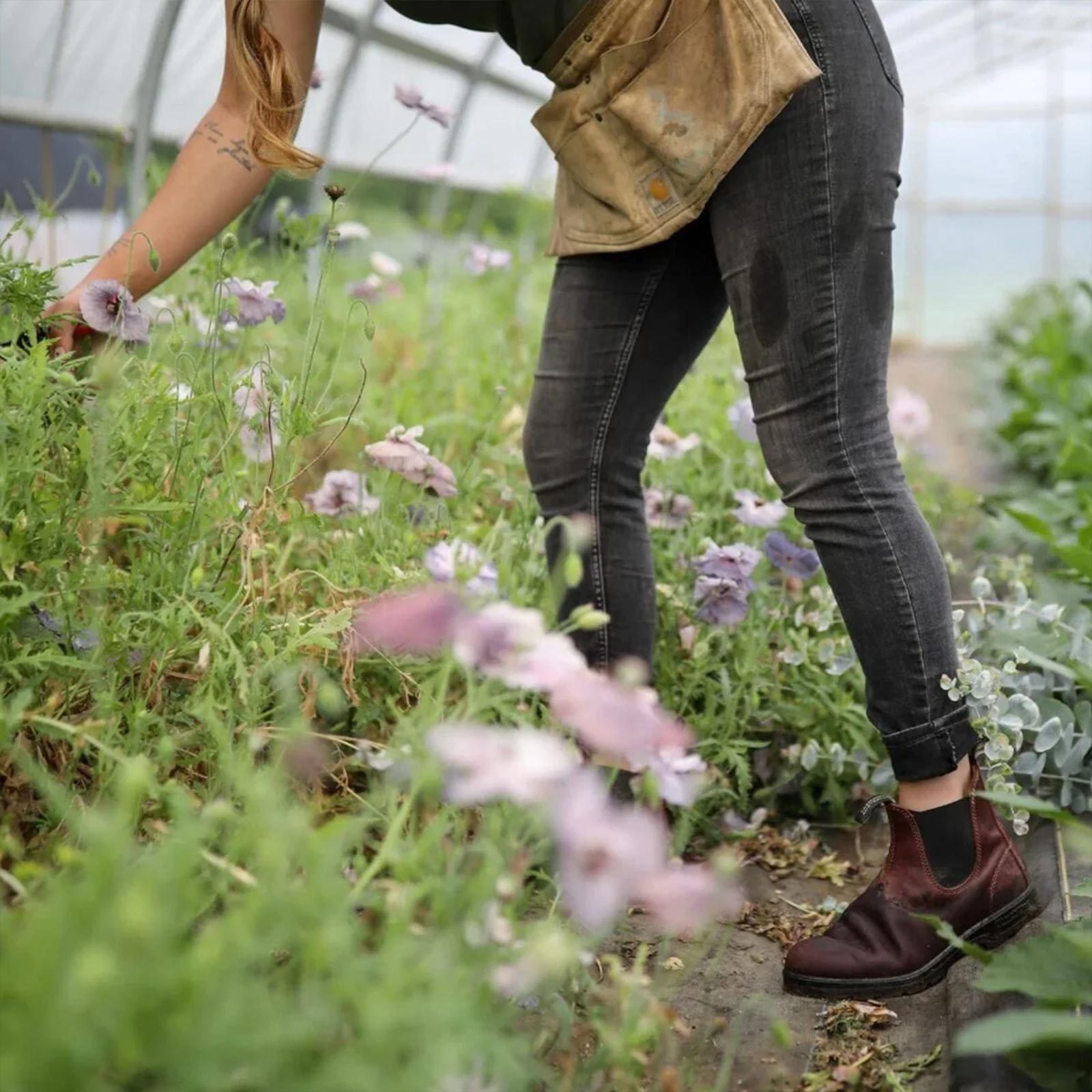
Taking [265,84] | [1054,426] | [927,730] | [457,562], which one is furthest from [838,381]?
[1054,426]

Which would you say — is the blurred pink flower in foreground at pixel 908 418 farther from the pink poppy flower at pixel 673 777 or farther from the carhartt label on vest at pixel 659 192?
the pink poppy flower at pixel 673 777

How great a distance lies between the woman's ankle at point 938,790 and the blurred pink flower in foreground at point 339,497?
2.96 feet

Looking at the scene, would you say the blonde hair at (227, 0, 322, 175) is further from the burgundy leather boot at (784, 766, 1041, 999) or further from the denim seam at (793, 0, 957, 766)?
the burgundy leather boot at (784, 766, 1041, 999)

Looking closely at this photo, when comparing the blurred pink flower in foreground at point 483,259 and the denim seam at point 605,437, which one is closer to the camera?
the denim seam at point 605,437

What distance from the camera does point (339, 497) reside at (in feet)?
6.34

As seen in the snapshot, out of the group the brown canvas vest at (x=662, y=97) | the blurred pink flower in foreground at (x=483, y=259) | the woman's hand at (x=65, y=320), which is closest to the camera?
the brown canvas vest at (x=662, y=97)

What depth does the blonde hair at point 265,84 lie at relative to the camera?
138 cm

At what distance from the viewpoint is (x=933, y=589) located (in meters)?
1.43

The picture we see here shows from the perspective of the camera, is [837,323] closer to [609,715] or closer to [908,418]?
[609,715]

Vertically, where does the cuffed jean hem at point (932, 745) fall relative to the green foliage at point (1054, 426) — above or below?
above

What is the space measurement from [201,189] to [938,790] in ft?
3.78

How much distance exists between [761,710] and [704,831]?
0.24 meters

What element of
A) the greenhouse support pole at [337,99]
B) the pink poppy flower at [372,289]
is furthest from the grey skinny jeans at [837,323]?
the greenhouse support pole at [337,99]

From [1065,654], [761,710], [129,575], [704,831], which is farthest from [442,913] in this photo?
[1065,654]
